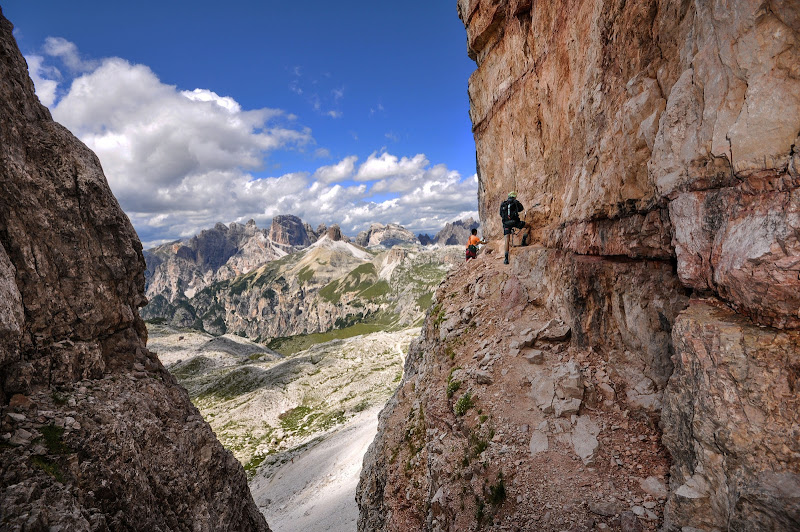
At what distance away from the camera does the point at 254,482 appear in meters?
55.9

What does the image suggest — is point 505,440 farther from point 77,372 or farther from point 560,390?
point 77,372

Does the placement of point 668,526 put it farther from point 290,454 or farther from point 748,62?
point 290,454

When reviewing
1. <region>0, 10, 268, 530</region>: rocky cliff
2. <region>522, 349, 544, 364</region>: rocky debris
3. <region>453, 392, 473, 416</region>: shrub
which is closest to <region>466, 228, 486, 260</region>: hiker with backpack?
<region>522, 349, 544, 364</region>: rocky debris

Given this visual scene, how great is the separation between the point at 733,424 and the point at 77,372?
2601cm

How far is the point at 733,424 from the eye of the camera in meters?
7.65

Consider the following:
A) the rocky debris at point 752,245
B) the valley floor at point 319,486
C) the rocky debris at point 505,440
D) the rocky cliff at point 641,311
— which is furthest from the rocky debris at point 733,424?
the valley floor at point 319,486

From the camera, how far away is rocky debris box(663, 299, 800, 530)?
22.6 ft

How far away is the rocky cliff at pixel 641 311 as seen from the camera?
729cm

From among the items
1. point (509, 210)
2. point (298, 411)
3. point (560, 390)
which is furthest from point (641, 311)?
point (298, 411)

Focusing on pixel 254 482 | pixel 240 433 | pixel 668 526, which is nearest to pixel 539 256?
pixel 668 526

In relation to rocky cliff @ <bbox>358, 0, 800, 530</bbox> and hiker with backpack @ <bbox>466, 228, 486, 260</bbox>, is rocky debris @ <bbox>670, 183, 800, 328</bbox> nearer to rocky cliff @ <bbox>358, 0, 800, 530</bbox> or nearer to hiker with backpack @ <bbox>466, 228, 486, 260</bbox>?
rocky cliff @ <bbox>358, 0, 800, 530</bbox>

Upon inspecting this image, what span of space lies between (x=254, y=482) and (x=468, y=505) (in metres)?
56.3

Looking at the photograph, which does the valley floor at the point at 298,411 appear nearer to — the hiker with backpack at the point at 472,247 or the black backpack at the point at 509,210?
the hiker with backpack at the point at 472,247

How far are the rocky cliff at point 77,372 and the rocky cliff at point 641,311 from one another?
485 inches
